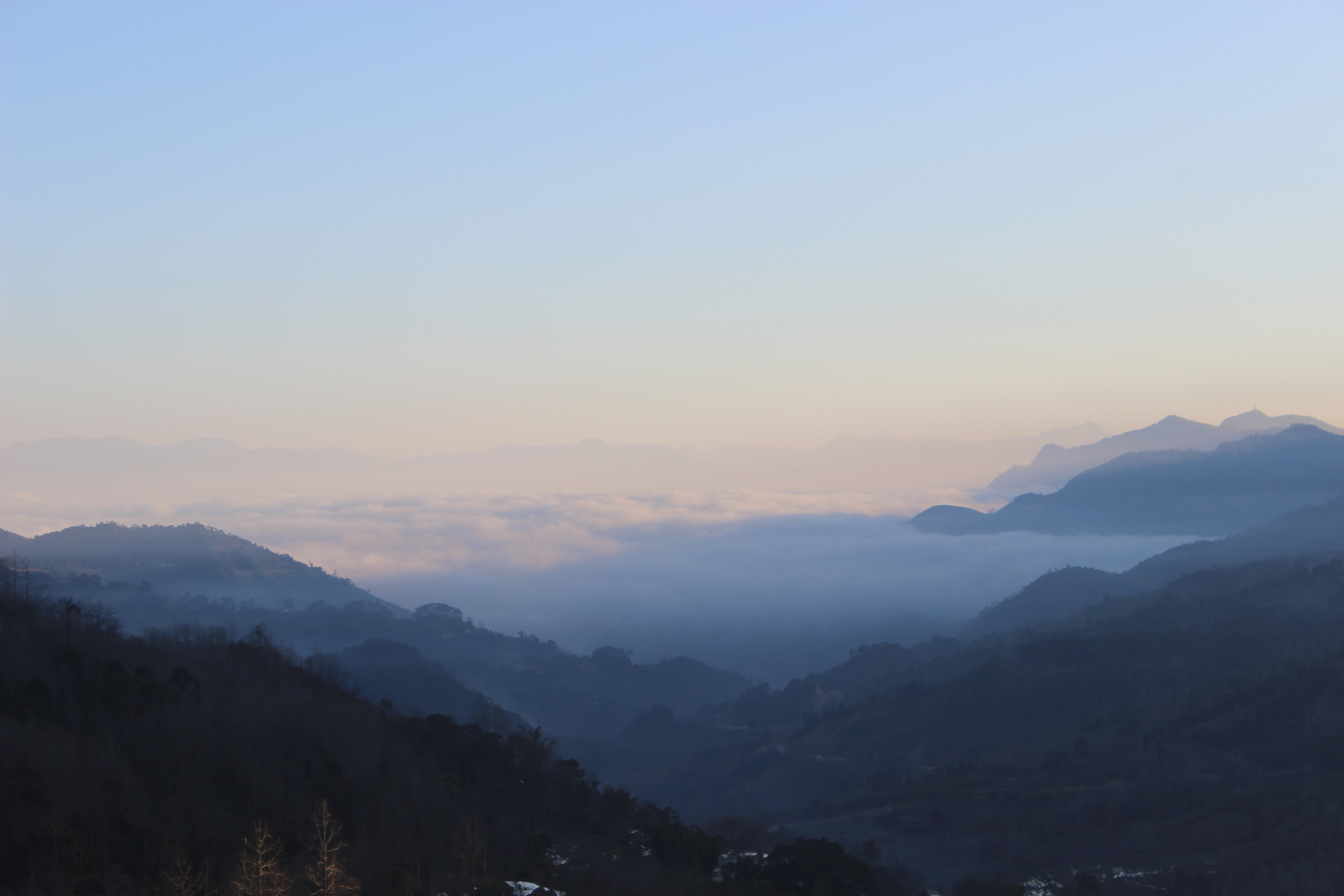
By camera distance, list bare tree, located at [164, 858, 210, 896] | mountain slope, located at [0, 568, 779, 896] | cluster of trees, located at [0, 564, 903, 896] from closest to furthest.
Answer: bare tree, located at [164, 858, 210, 896] → cluster of trees, located at [0, 564, 903, 896] → mountain slope, located at [0, 568, 779, 896]

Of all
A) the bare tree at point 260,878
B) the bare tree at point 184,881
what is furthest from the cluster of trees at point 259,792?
the bare tree at point 260,878

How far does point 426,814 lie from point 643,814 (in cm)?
3838

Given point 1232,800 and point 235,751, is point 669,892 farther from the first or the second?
point 1232,800

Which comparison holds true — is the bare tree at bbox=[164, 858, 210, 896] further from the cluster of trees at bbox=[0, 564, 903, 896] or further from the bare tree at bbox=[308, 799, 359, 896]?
the bare tree at bbox=[308, 799, 359, 896]

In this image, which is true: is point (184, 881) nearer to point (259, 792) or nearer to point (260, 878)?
point (260, 878)

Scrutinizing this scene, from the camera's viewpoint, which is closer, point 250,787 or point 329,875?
point 329,875

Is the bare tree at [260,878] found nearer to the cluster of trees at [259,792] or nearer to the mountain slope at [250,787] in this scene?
the cluster of trees at [259,792]

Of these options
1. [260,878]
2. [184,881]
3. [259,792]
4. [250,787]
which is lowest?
[259,792]

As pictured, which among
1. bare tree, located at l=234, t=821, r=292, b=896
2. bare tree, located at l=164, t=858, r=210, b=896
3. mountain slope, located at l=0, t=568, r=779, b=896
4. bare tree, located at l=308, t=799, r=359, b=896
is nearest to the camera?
bare tree, located at l=234, t=821, r=292, b=896

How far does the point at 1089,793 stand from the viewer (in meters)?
189

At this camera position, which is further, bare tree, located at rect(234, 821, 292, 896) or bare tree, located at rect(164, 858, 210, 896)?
bare tree, located at rect(164, 858, 210, 896)

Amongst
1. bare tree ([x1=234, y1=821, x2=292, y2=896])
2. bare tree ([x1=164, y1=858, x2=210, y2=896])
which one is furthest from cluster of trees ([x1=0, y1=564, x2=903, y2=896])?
bare tree ([x1=234, y1=821, x2=292, y2=896])

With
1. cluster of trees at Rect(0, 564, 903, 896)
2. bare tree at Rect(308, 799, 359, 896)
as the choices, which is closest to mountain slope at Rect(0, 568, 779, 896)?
cluster of trees at Rect(0, 564, 903, 896)

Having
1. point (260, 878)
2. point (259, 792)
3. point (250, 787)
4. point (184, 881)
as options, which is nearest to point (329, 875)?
point (260, 878)
